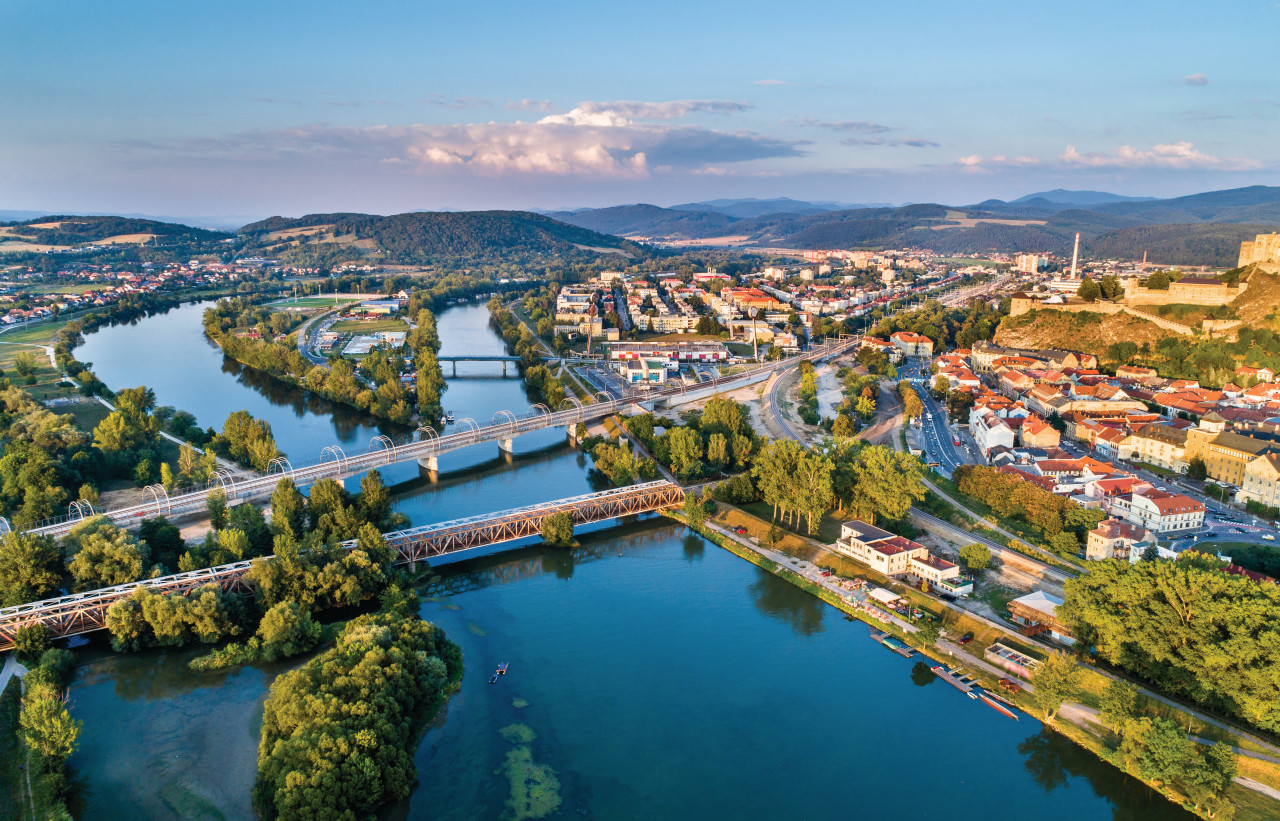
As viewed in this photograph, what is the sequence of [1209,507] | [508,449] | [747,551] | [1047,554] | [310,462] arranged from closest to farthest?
[1047,554] → [747,551] → [1209,507] → [310,462] → [508,449]

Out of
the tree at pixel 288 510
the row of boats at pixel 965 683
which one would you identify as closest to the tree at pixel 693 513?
the row of boats at pixel 965 683

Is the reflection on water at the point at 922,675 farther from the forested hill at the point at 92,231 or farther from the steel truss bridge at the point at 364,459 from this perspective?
the forested hill at the point at 92,231

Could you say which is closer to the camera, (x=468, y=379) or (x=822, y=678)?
(x=822, y=678)

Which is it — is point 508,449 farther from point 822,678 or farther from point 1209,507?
point 1209,507

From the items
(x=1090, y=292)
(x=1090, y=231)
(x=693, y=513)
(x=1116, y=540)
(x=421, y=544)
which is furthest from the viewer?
(x=1090, y=231)

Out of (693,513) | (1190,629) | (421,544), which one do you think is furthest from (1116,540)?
(421,544)

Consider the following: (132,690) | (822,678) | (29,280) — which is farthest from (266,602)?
(29,280)

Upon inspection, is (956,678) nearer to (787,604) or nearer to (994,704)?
(994,704)
